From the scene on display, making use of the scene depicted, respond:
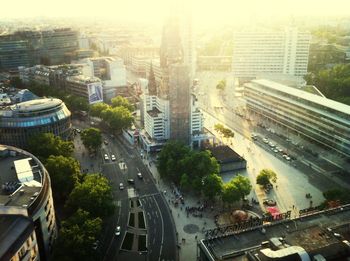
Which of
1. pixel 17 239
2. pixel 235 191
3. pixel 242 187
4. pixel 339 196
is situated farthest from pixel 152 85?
pixel 17 239

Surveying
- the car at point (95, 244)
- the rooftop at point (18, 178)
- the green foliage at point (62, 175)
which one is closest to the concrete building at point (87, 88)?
the green foliage at point (62, 175)

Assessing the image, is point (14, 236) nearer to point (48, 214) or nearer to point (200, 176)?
point (48, 214)

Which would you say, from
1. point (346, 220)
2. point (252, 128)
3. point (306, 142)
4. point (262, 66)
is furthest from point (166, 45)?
point (262, 66)

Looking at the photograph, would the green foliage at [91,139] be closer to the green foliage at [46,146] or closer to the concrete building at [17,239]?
the green foliage at [46,146]

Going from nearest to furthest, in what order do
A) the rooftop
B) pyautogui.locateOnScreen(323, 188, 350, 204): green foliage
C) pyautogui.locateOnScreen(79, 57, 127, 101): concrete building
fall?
the rooftop < pyautogui.locateOnScreen(323, 188, 350, 204): green foliage < pyautogui.locateOnScreen(79, 57, 127, 101): concrete building

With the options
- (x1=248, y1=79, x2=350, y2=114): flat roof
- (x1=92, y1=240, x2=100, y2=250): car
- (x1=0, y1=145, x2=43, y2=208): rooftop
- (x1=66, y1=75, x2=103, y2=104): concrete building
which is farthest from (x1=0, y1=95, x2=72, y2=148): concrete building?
(x1=248, y1=79, x2=350, y2=114): flat roof

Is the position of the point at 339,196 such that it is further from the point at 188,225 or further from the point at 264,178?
the point at 188,225

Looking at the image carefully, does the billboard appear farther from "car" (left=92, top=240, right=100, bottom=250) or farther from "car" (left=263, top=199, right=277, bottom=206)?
"car" (left=92, top=240, right=100, bottom=250)
